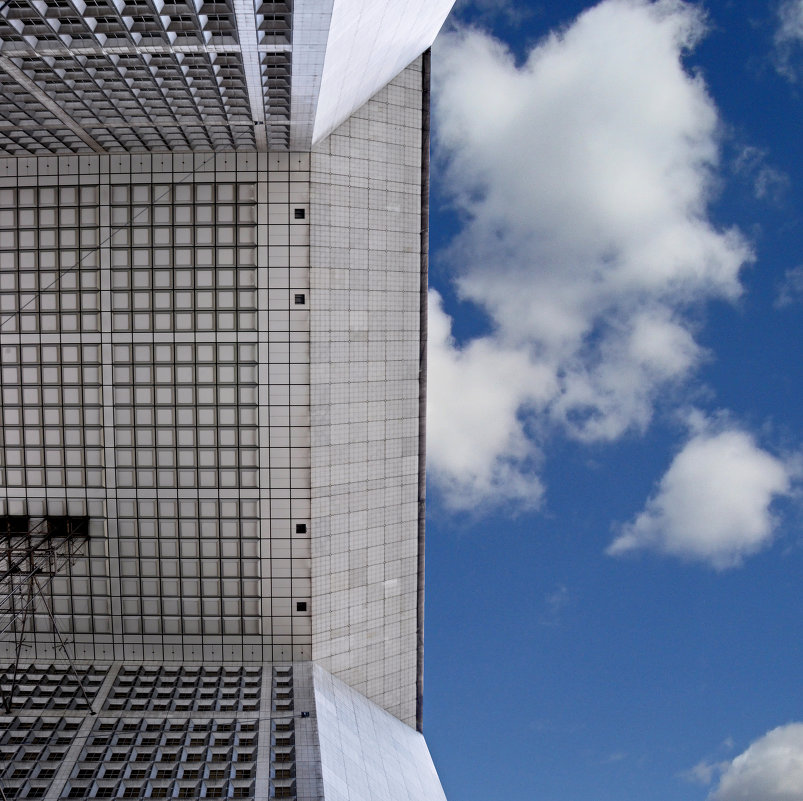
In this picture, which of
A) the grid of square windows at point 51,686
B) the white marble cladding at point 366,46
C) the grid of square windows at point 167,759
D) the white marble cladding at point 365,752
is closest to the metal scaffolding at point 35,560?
the grid of square windows at point 51,686

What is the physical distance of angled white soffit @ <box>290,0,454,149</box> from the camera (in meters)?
20.6

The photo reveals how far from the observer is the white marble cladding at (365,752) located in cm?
2616

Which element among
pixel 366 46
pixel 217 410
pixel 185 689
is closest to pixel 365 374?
pixel 217 410

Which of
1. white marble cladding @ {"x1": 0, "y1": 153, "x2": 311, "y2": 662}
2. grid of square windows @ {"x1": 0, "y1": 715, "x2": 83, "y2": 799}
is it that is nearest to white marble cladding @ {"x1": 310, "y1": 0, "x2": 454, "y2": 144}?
white marble cladding @ {"x1": 0, "y1": 153, "x2": 311, "y2": 662}

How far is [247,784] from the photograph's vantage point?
24.5m

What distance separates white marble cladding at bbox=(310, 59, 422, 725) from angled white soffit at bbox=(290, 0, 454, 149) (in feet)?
6.80

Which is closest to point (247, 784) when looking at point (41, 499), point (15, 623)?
point (15, 623)

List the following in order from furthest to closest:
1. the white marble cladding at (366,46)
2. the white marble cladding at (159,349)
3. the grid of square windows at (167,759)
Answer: the white marble cladding at (159,349) < the grid of square windows at (167,759) < the white marble cladding at (366,46)

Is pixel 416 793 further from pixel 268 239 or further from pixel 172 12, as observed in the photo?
pixel 172 12

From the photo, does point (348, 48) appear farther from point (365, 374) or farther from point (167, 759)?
point (167, 759)

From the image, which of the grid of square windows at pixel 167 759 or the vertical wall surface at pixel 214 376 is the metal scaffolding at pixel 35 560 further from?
the grid of square windows at pixel 167 759

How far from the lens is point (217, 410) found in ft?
106

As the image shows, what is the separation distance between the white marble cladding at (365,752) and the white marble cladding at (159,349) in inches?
346

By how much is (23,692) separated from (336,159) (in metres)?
33.9
